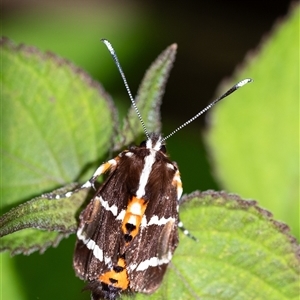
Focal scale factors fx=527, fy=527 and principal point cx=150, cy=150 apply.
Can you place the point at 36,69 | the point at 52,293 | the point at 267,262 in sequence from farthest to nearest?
1. the point at 52,293
2. the point at 36,69
3. the point at 267,262

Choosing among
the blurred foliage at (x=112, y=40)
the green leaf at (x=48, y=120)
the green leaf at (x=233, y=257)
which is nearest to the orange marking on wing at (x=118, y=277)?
the green leaf at (x=233, y=257)

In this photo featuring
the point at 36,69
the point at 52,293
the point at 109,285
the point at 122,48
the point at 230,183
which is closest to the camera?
the point at 109,285

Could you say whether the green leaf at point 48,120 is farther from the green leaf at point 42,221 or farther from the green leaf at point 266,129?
the green leaf at point 266,129

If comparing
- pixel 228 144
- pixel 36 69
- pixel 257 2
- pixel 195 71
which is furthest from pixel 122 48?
pixel 36 69

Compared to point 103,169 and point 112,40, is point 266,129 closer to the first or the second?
point 103,169

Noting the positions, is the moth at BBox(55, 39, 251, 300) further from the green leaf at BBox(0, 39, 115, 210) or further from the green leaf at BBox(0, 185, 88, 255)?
the green leaf at BBox(0, 39, 115, 210)

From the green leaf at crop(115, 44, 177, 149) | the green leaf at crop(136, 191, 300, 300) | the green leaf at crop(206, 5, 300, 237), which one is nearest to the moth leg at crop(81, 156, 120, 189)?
the green leaf at crop(115, 44, 177, 149)

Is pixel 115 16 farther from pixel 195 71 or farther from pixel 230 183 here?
pixel 230 183
